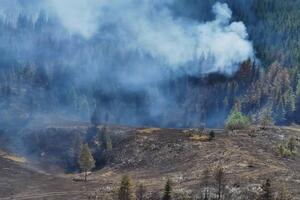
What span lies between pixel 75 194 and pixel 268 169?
34.8 metres

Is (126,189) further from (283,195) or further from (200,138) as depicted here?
(200,138)

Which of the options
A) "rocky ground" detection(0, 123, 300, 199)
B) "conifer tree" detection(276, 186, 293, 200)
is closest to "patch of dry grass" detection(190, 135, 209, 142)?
"rocky ground" detection(0, 123, 300, 199)

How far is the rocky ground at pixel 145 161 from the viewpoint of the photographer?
8956 centimetres

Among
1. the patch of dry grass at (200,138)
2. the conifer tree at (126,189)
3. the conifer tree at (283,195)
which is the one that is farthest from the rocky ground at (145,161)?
the conifer tree at (126,189)

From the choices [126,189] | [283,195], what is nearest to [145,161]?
[126,189]

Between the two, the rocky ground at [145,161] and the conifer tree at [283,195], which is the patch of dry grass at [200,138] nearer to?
the rocky ground at [145,161]

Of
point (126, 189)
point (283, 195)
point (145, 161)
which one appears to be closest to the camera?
point (283, 195)

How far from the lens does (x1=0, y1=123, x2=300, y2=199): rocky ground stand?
294ft

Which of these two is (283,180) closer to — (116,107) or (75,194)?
(75,194)

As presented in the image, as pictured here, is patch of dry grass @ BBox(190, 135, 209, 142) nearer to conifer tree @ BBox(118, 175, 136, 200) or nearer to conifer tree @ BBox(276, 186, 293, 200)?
conifer tree @ BBox(118, 175, 136, 200)

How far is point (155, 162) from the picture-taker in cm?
11231

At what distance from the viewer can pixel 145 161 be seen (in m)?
114

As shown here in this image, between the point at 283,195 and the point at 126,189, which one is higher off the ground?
the point at 126,189

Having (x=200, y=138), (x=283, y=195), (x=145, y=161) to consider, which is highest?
(x=200, y=138)
